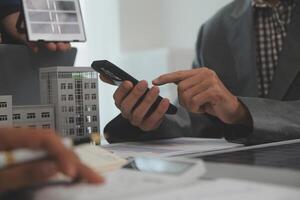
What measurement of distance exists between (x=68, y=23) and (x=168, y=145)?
28 cm

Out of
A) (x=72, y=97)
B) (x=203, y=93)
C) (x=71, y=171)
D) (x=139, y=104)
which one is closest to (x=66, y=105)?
(x=72, y=97)

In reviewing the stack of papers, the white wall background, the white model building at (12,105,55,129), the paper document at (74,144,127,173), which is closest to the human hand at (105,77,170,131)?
the white model building at (12,105,55,129)

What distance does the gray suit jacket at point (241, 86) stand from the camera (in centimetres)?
78

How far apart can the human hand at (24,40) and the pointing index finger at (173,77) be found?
21cm

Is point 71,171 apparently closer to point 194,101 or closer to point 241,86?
point 194,101

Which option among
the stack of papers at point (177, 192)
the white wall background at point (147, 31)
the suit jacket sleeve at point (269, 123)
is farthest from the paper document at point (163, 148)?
the white wall background at point (147, 31)

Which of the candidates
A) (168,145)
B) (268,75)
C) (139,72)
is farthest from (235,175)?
(139,72)

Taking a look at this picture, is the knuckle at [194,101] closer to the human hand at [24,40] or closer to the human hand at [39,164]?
the human hand at [24,40]

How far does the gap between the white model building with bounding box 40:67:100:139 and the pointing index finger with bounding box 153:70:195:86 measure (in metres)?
0.12

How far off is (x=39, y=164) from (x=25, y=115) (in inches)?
17.2

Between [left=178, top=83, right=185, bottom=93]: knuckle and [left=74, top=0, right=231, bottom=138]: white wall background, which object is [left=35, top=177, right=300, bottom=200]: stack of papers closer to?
[left=178, top=83, right=185, bottom=93]: knuckle

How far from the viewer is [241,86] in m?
1.16

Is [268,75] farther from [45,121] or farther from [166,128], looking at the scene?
[45,121]

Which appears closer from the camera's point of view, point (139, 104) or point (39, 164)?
point (39, 164)
